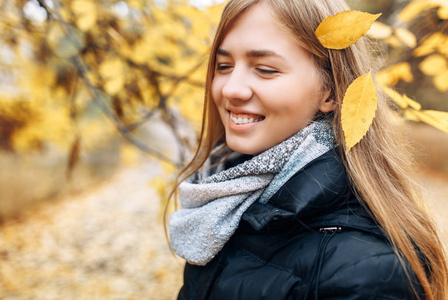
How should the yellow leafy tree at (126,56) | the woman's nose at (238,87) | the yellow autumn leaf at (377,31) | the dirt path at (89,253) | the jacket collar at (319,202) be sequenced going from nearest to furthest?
the jacket collar at (319,202), the woman's nose at (238,87), the yellow autumn leaf at (377,31), the yellow leafy tree at (126,56), the dirt path at (89,253)

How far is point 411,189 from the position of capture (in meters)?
1.08

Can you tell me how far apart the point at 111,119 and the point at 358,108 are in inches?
61.4

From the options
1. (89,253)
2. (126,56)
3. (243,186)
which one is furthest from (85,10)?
(89,253)

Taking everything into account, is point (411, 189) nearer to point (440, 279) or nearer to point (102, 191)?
point (440, 279)

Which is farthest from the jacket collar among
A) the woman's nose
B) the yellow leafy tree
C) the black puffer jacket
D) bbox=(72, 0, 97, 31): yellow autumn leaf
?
Answer: bbox=(72, 0, 97, 31): yellow autumn leaf

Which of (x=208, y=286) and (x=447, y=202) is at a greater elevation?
(x=208, y=286)

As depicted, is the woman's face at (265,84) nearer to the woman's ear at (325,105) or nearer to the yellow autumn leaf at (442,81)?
the woman's ear at (325,105)

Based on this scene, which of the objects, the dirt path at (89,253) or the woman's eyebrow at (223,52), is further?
the dirt path at (89,253)

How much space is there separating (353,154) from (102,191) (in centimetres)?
834

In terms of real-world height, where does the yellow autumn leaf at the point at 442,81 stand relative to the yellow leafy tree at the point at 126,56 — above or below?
below

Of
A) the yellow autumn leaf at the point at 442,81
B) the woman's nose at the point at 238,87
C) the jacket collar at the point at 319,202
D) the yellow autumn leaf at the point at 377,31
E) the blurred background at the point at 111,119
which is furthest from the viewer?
the blurred background at the point at 111,119

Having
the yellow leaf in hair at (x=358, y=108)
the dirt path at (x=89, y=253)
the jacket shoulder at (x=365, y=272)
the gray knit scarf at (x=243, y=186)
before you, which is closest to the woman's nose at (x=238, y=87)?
the gray knit scarf at (x=243, y=186)

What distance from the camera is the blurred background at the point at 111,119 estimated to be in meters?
1.81

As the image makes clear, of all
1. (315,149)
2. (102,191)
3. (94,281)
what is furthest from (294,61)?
(102,191)
